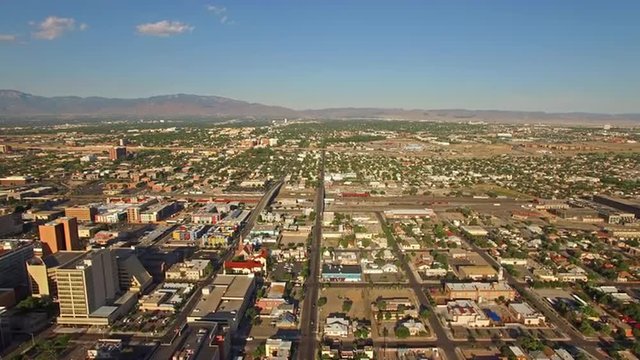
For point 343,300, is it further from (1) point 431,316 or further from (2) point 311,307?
(1) point 431,316

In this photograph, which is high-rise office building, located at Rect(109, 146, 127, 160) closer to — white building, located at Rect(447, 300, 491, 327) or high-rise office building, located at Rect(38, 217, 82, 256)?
high-rise office building, located at Rect(38, 217, 82, 256)

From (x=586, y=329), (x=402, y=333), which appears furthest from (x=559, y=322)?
(x=402, y=333)

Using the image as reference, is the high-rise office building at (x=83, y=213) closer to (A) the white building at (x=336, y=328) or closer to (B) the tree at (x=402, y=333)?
(A) the white building at (x=336, y=328)

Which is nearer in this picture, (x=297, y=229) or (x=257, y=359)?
(x=257, y=359)

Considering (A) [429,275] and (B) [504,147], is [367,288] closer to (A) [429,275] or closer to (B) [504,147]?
(A) [429,275]

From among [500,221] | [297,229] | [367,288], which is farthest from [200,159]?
[367,288]

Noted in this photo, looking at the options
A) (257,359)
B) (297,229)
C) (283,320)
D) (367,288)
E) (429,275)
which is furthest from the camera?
(297,229)

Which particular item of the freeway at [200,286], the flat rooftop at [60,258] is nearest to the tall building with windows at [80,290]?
the flat rooftop at [60,258]

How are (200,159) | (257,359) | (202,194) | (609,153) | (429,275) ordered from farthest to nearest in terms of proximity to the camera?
(609,153) → (200,159) → (202,194) → (429,275) → (257,359)
